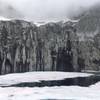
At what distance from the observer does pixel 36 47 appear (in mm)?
133125

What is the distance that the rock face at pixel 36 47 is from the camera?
124 meters

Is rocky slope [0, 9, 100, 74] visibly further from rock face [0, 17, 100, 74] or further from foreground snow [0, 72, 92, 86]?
foreground snow [0, 72, 92, 86]

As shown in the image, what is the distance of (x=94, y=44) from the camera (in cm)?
15412

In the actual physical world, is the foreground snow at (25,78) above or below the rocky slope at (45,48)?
below

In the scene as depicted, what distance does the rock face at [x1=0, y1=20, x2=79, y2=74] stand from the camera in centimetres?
12356

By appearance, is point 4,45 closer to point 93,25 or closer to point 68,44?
point 68,44

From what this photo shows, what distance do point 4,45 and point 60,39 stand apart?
27.0 meters

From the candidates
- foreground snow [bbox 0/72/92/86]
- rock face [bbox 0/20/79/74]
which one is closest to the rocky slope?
rock face [bbox 0/20/79/74]

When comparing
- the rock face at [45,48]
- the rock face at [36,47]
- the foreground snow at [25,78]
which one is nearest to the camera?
the foreground snow at [25,78]

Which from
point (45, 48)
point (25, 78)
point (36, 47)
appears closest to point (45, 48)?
point (45, 48)

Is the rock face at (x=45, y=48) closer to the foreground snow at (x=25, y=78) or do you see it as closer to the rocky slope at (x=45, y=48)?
the rocky slope at (x=45, y=48)

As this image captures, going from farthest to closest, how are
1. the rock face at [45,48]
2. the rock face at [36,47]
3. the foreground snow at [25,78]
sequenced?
the rock face at [45,48] < the rock face at [36,47] < the foreground snow at [25,78]

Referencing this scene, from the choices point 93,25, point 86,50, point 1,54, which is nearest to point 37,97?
point 1,54

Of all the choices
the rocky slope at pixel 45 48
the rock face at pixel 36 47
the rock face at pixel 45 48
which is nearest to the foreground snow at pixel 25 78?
the rocky slope at pixel 45 48
